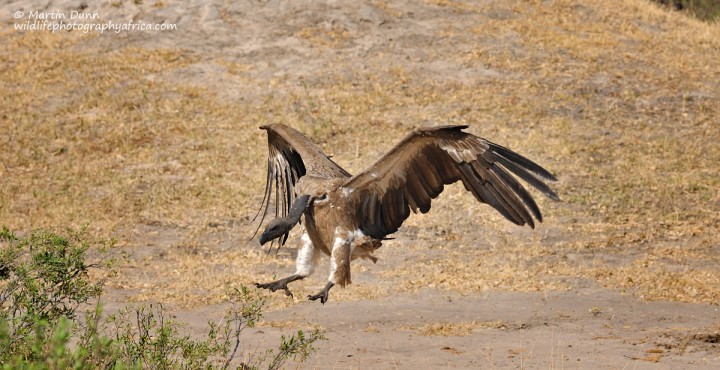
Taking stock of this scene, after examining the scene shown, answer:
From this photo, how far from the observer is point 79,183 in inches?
549

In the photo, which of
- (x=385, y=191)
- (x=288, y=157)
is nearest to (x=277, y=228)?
(x=385, y=191)

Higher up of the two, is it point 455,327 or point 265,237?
point 265,237

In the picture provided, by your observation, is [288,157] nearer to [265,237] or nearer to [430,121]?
[265,237]

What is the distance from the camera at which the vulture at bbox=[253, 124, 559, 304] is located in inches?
256

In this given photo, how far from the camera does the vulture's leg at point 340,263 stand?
21.9ft

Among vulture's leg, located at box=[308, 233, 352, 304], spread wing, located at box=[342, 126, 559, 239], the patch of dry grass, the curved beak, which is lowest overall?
the patch of dry grass

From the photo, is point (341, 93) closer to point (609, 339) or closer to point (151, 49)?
point (151, 49)

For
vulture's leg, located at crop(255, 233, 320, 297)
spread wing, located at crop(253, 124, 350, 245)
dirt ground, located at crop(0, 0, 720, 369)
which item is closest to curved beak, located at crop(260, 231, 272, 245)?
vulture's leg, located at crop(255, 233, 320, 297)

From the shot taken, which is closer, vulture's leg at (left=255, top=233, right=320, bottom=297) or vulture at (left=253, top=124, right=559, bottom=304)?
vulture at (left=253, top=124, right=559, bottom=304)

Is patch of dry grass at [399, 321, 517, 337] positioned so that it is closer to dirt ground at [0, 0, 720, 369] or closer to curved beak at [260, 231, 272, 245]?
dirt ground at [0, 0, 720, 369]

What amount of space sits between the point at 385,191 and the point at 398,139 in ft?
26.5

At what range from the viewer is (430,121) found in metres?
15.6

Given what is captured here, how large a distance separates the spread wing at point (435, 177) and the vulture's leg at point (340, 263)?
0.80ft

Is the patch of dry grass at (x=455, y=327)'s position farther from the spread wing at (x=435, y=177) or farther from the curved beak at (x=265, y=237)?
the curved beak at (x=265, y=237)
